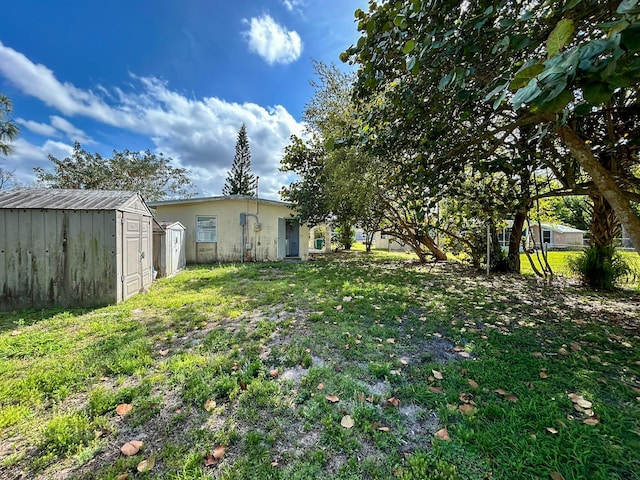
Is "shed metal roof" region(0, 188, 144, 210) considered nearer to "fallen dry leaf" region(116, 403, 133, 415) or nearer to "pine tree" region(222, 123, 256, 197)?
"fallen dry leaf" region(116, 403, 133, 415)

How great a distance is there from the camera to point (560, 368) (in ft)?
8.56

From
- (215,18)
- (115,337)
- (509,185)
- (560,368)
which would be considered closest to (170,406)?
(115,337)

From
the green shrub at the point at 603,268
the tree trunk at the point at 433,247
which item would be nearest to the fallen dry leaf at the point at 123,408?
the green shrub at the point at 603,268

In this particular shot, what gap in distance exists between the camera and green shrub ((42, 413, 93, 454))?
1689mm

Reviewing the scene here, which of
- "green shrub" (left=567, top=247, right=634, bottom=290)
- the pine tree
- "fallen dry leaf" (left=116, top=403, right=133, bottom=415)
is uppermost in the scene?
the pine tree

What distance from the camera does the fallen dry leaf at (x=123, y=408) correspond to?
2.01m

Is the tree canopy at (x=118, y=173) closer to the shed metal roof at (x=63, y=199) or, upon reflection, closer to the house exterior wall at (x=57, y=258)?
the shed metal roof at (x=63, y=199)

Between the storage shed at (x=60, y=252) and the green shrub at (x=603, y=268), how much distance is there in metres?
10.6

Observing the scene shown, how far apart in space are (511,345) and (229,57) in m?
9.30

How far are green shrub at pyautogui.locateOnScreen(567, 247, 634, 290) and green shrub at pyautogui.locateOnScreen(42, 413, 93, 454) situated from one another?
9.50 meters

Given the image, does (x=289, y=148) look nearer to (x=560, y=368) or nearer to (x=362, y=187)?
(x=362, y=187)

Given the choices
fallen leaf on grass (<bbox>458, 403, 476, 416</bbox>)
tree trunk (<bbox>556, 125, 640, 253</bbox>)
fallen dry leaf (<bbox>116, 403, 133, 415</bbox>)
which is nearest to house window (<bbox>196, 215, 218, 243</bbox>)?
fallen dry leaf (<bbox>116, 403, 133, 415</bbox>)

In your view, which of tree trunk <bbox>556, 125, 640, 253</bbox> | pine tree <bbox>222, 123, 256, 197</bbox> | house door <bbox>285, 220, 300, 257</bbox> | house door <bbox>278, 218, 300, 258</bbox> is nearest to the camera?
tree trunk <bbox>556, 125, 640, 253</bbox>

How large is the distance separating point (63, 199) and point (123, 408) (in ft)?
16.3
